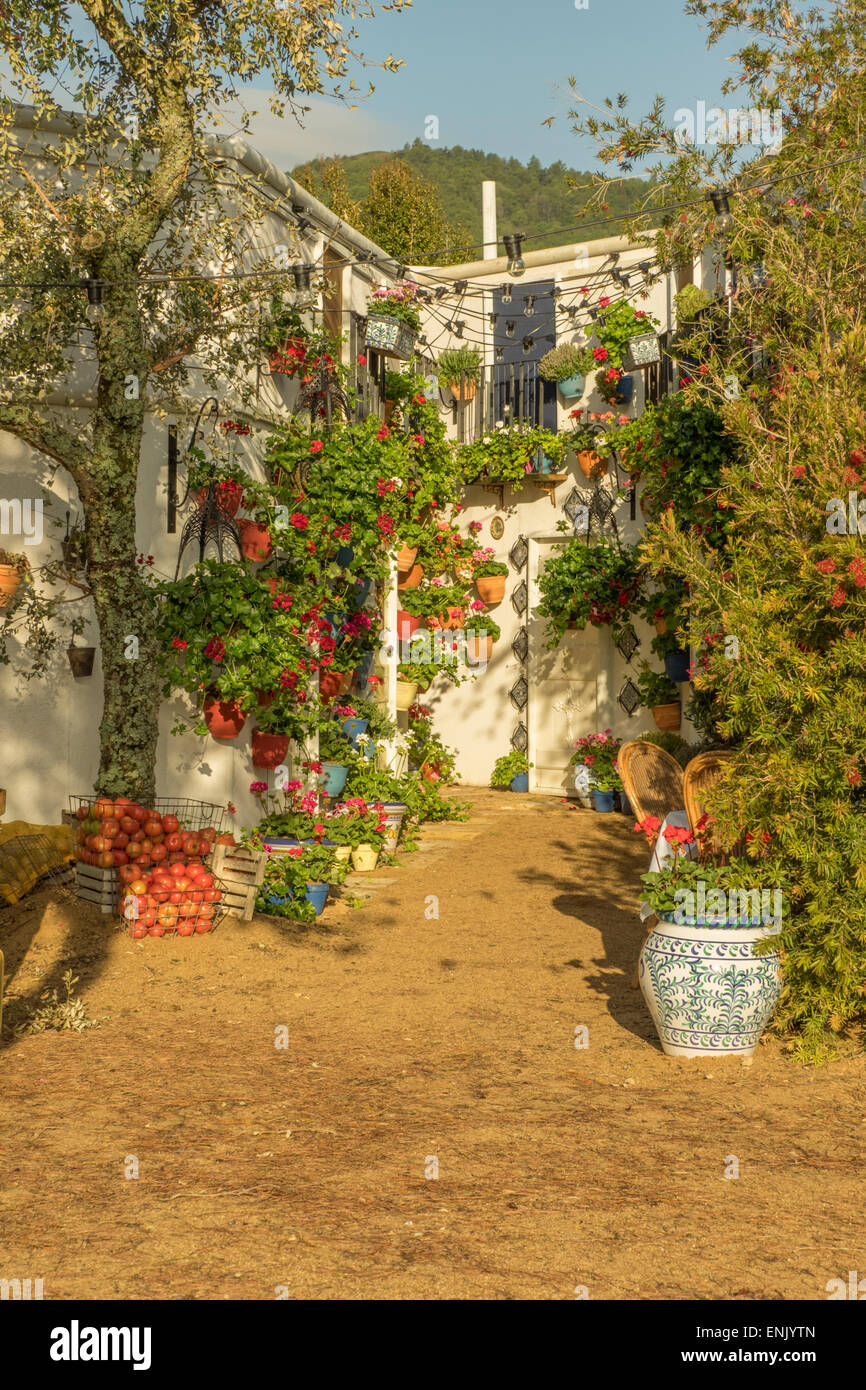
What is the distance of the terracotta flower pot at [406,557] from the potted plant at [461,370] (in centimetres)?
230

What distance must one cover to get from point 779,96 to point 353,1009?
6.11m

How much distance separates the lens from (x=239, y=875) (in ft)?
22.6

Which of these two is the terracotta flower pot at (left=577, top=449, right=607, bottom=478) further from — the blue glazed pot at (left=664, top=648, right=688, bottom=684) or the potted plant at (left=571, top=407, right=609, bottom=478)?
the blue glazed pot at (left=664, top=648, right=688, bottom=684)

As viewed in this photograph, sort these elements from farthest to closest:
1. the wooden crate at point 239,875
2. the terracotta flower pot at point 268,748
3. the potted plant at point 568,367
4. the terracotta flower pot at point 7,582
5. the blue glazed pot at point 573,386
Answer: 1. the blue glazed pot at point 573,386
2. the potted plant at point 568,367
3. the terracotta flower pot at point 268,748
4. the wooden crate at point 239,875
5. the terracotta flower pot at point 7,582

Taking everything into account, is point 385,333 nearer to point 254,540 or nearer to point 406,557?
point 406,557

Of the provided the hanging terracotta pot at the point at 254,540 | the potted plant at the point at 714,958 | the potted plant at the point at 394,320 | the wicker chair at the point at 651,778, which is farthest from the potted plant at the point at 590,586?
the potted plant at the point at 714,958

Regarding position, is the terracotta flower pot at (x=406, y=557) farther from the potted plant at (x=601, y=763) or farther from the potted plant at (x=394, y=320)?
the potted plant at (x=601, y=763)

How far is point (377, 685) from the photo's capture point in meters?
10.8

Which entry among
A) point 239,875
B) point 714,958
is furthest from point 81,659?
point 714,958

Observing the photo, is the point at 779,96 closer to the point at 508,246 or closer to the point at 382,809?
the point at 508,246

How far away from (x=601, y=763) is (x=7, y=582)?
22.4ft

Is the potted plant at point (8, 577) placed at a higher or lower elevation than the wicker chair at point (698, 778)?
higher

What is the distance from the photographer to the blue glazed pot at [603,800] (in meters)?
11.6

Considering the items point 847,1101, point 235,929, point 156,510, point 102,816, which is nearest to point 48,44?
point 156,510
